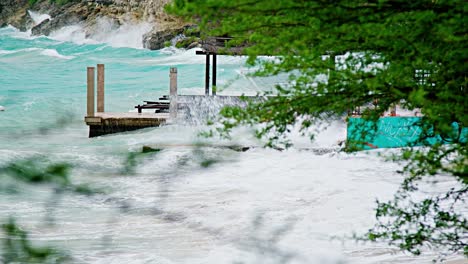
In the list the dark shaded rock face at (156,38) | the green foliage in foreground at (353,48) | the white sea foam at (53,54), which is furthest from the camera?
the white sea foam at (53,54)

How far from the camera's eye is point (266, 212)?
35.8 ft

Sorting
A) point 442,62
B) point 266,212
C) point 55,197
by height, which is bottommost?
point 266,212

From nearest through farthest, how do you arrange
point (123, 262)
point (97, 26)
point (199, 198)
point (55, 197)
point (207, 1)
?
point (55, 197) → point (207, 1) → point (123, 262) → point (199, 198) → point (97, 26)

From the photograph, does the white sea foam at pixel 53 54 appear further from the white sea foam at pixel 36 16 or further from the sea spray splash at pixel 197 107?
the sea spray splash at pixel 197 107

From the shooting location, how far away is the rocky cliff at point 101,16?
4694 centimetres

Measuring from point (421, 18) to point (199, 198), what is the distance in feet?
31.1

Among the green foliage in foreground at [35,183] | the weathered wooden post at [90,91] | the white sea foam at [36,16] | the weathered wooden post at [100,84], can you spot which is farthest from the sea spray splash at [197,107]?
the white sea foam at [36,16]

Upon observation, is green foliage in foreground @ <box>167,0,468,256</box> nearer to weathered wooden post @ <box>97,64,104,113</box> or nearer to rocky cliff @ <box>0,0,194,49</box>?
weathered wooden post @ <box>97,64,104,113</box>

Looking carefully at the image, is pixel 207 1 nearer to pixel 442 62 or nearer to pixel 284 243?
pixel 442 62

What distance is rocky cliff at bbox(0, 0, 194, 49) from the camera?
46938 millimetres

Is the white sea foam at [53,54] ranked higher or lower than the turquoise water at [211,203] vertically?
higher

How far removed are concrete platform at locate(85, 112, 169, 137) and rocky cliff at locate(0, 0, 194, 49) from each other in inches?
1100

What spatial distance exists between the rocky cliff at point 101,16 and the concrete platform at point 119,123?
91.6ft

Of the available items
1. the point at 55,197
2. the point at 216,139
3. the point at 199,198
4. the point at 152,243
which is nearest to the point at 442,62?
the point at 55,197
